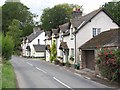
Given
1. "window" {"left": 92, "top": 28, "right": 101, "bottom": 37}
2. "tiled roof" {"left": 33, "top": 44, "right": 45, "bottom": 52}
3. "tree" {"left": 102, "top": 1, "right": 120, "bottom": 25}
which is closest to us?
"window" {"left": 92, "top": 28, "right": 101, "bottom": 37}

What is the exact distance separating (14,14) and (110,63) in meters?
84.6

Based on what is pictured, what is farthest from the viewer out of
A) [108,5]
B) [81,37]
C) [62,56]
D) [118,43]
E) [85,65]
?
[108,5]

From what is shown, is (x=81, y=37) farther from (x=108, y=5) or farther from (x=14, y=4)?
(x=14, y=4)

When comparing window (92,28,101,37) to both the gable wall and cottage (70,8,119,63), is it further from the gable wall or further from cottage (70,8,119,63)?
the gable wall

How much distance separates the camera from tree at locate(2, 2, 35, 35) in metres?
101

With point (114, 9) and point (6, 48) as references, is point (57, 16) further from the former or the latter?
point (6, 48)

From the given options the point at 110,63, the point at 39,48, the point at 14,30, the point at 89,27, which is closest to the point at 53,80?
the point at 110,63

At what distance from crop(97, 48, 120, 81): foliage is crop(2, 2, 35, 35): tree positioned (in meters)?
77.4

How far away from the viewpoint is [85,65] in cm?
3744

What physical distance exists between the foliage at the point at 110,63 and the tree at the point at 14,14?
77.4m

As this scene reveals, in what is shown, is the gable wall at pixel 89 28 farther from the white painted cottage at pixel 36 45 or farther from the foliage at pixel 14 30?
the foliage at pixel 14 30

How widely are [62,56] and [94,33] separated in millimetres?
9668

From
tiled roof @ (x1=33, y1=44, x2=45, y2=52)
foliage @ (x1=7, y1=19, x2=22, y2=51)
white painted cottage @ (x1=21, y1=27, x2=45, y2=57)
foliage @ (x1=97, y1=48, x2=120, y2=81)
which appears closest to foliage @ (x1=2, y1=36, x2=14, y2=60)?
foliage @ (x1=97, y1=48, x2=120, y2=81)

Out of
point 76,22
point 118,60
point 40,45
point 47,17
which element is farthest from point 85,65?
point 47,17
